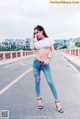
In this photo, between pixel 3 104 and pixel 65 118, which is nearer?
pixel 65 118

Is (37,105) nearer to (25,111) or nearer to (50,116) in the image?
(25,111)

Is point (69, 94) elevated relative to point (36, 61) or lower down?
lower down

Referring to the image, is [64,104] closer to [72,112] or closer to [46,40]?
[72,112]

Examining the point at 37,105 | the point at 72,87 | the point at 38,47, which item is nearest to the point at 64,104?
the point at 37,105

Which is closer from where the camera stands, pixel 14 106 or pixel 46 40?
pixel 46 40

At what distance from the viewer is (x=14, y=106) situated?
800 centimetres

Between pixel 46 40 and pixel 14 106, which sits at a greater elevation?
pixel 46 40

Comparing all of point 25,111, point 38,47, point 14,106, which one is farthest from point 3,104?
point 38,47

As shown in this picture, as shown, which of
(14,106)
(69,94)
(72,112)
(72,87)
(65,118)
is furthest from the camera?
(72,87)

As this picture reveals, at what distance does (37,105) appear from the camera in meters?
8.16

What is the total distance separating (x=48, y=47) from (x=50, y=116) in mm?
1412

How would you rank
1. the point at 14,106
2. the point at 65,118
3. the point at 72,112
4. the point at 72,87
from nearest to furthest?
the point at 65,118 → the point at 72,112 → the point at 14,106 → the point at 72,87

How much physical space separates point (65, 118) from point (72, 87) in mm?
5316

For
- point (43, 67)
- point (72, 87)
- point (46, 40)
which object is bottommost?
point (72, 87)
